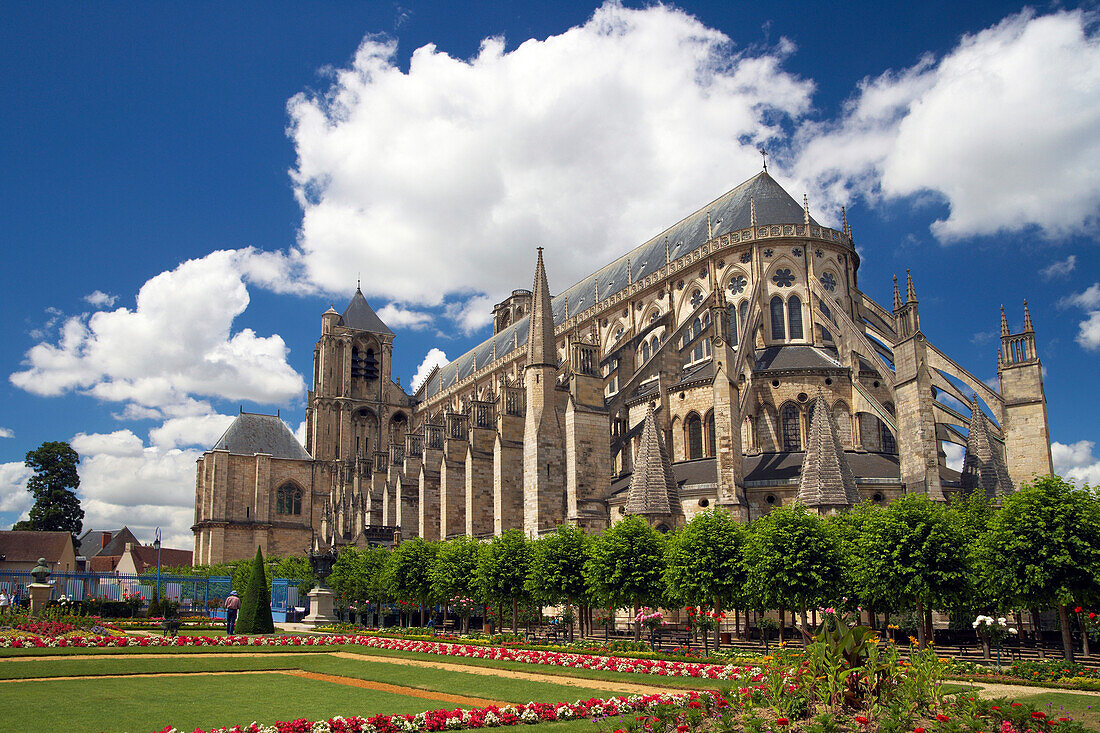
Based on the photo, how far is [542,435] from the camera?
127ft

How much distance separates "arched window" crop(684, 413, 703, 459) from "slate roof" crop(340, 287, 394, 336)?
56247 mm

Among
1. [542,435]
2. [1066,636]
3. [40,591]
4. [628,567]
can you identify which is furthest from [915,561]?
[40,591]

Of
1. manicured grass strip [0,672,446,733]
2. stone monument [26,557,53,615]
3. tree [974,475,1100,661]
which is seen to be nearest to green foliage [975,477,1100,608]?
tree [974,475,1100,661]

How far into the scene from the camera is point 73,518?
247 ft

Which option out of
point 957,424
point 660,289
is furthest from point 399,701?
point 660,289

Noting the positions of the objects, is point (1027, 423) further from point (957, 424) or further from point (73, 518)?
point (73, 518)

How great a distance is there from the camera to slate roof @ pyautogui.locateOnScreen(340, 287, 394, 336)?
296 ft

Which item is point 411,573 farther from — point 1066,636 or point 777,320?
point 1066,636

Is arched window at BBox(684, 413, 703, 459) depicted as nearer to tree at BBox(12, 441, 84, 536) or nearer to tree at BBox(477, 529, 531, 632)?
tree at BBox(477, 529, 531, 632)

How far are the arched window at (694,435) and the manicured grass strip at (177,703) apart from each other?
1020 inches

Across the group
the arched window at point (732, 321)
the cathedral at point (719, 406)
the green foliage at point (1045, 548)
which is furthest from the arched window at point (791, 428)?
the green foliage at point (1045, 548)

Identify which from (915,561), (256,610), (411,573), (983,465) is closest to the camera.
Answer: (915,561)

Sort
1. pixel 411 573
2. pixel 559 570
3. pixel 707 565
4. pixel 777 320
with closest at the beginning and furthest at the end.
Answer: pixel 707 565 → pixel 559 570 → pixel 411 573 → pixel 777 320

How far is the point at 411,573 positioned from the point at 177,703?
23392mm
